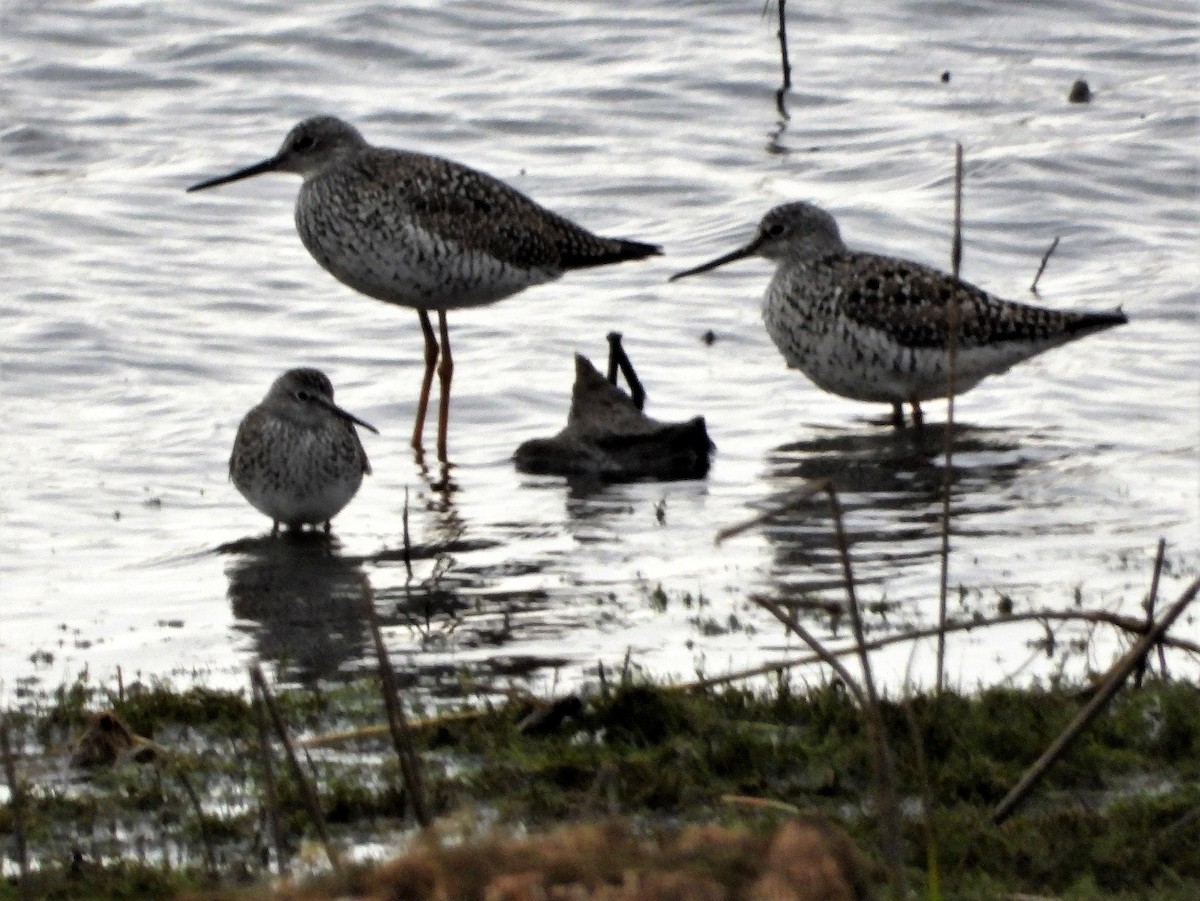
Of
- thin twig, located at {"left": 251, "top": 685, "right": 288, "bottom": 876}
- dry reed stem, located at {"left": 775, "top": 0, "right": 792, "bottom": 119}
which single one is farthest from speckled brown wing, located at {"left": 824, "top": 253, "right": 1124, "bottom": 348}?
thin twig, located at {"left": 251, "top": 685, "right": 288, "bottom": 876}

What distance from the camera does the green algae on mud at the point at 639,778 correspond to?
16.4 ft

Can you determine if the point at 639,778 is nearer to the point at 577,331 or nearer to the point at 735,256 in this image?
the point at 735,256

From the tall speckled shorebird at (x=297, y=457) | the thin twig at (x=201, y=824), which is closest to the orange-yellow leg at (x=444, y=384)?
the tall speckled shorebird at (x=297, y=457)

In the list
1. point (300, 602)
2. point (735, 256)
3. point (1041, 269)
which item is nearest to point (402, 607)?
point (300, 602)

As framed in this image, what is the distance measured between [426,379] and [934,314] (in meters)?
2.64

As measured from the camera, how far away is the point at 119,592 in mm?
8328

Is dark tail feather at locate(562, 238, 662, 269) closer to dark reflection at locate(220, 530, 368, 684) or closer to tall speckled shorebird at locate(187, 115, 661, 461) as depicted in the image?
tall speckled shorebird at locate(187, 115, 661, 461)

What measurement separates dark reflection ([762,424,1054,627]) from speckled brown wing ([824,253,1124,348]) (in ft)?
1.64

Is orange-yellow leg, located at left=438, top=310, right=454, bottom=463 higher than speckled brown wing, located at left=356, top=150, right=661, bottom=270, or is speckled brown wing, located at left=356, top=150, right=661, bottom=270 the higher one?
speckled brown wing, located at left=356, top=150, right=661, bottom=270

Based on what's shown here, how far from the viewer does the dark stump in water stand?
1030 centimetres

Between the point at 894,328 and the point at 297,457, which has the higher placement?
the point at 894,328

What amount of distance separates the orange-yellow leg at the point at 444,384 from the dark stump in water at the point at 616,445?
33.9 inches

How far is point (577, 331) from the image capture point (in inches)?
521

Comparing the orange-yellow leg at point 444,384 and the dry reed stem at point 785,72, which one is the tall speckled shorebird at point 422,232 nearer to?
the orange-yellow leg at point 444,384
